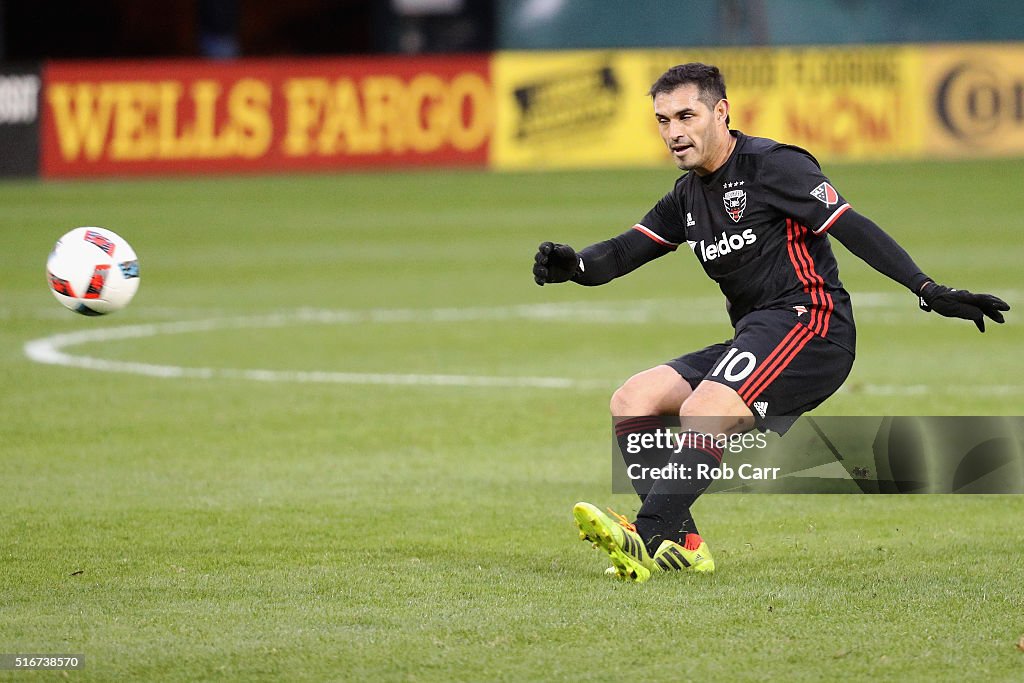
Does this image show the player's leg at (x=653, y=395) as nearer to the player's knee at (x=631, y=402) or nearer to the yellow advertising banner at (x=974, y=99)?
the player's knee at (x=631, y=402)

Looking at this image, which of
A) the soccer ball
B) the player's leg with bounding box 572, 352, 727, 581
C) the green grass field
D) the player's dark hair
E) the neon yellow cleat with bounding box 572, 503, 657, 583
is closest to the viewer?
the green grass field

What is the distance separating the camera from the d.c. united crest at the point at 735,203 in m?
6.53

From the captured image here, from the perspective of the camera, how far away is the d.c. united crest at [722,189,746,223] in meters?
6.53

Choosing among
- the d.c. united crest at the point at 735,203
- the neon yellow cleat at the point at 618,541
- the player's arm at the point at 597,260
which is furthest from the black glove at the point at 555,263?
the neon yellow cleat at the point at 618,541

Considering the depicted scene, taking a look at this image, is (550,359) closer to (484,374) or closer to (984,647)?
(484,374)

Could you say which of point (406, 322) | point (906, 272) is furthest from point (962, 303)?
point (406, 322)

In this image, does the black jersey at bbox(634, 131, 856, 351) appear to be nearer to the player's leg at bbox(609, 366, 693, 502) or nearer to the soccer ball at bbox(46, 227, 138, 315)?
the player's leg at bbox(609, 366, 693, 502)

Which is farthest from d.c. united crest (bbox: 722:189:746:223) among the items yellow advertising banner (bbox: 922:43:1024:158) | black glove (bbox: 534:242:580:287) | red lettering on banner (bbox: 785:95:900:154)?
yellow advertising banner (bbox: 922:43:1024:158)

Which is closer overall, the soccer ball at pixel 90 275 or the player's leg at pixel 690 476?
the player's leg at pixel 690 476

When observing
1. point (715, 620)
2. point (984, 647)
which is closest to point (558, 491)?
point (715, 620)

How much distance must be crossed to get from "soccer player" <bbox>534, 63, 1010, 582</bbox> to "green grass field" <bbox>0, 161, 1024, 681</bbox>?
26 centimetres

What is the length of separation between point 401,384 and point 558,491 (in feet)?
11.2

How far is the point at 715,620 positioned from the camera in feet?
18.9

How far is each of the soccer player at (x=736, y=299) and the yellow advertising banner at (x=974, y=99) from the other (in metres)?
24.9
